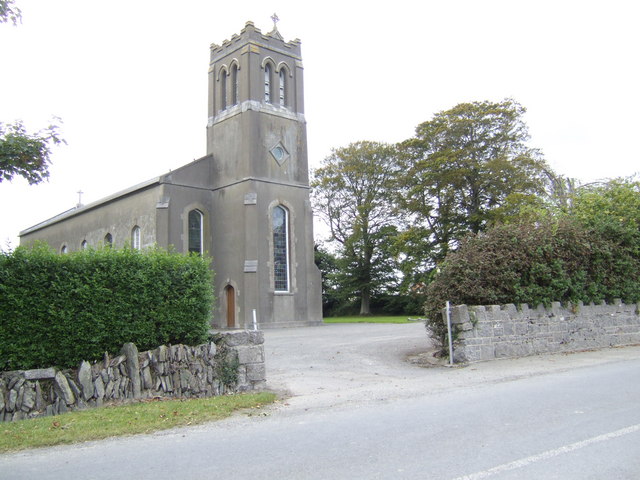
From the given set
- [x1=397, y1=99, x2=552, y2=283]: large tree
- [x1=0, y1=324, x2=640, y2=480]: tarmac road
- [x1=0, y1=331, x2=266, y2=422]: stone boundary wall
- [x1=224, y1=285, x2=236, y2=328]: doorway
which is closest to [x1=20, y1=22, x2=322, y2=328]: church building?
[x1=224, y1=285, x2=236, y2=328]: doorway

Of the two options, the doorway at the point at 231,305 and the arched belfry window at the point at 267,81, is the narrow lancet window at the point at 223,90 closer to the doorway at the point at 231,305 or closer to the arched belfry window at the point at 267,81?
the arched belfry window at the point at 267,81

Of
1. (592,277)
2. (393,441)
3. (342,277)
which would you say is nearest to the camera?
(393,441)

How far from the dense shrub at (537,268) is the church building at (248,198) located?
16.9 m

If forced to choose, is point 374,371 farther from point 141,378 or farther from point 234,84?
point 234,84

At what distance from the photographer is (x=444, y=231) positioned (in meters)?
37.4

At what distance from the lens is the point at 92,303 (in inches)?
351

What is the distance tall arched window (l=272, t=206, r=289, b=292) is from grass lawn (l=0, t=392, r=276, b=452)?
21460mm

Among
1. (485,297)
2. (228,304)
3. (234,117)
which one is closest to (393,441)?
(485,297)

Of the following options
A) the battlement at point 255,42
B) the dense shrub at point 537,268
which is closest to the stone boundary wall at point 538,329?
the dense shrub at point 537,268

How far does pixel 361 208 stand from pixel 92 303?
37620 mm

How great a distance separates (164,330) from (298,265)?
2169 cm

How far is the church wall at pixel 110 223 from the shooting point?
100ft

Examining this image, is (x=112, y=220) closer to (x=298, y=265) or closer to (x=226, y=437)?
(x=298, y=265)

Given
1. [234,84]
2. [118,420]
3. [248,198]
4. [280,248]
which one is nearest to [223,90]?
[234,84]
